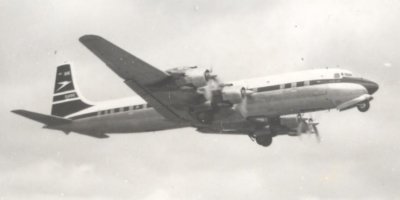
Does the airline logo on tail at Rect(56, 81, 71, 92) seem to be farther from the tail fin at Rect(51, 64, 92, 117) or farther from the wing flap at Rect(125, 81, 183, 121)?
the wing flap at Rect(125, 81, 183, 121)

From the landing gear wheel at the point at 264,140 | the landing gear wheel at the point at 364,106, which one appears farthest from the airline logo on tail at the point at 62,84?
the landing gear wheel at the point at 364,106

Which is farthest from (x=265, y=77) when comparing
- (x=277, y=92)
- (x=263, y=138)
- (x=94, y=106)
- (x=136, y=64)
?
(x=94, y=106)

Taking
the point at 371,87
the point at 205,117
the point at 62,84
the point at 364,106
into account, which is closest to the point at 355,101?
the point at 364,106

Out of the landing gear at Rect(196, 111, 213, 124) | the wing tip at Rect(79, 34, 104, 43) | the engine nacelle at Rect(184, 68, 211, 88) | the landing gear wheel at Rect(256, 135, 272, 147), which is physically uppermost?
the wing tip at Rect(79, 34, 104, 43)

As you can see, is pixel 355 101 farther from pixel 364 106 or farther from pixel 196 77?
pixel 196 77

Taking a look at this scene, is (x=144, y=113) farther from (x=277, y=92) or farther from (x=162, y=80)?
(x=277, y=92)

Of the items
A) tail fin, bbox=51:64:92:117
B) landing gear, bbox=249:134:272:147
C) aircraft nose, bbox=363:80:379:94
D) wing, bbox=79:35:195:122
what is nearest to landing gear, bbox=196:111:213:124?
wing, bbox=79:35:195:122

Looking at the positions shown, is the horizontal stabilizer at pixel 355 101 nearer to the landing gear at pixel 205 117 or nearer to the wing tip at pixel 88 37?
the landing gear at pixel 205 117
